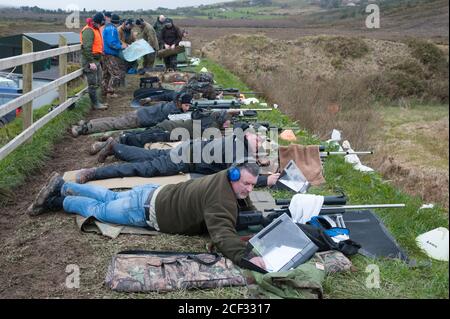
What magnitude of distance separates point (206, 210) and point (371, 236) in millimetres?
1850

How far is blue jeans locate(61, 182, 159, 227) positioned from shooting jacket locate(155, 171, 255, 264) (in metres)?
0.23

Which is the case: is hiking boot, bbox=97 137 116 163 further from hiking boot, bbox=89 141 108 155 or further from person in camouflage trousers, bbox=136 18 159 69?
person in camouflage trousers, bbox=136 18 159 69

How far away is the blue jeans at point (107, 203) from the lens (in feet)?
16.7

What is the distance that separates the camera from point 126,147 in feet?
24.0

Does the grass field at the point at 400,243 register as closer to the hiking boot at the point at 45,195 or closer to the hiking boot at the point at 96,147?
the hiking boot at the point at 45,195

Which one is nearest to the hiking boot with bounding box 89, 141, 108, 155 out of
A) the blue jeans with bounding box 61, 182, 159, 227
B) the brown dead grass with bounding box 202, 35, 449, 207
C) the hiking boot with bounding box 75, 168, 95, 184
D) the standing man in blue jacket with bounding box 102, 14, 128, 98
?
the hiking boot with bounding box 75, 168, 95, 184

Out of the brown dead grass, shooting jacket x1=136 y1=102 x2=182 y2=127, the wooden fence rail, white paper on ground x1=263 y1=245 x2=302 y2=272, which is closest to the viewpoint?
white paper on ground x1=263 y1=245 x2=302 y2=272

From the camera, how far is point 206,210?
15.0ft

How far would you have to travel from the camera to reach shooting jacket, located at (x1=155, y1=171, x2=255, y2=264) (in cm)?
443

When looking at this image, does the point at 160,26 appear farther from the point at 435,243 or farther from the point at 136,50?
the point at 435,243

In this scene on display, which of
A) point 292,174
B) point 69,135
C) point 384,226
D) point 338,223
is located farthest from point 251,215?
point 69,135

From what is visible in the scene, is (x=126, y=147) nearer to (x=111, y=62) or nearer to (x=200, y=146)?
(x=200, y=146)

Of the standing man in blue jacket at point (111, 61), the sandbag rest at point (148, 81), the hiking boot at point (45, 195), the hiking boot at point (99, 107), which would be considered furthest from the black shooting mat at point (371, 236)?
the sandbag rest at point (148, 81)

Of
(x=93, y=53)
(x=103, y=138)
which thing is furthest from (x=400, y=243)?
(x=93, y=53)
